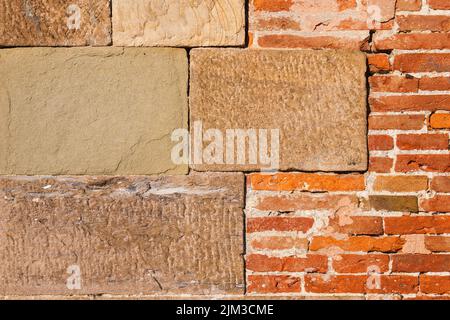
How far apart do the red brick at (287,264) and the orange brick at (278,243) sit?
0.04 metres

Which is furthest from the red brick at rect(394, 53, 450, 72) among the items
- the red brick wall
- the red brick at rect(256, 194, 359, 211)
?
the red brick at rect(256, 194, 359, 211)

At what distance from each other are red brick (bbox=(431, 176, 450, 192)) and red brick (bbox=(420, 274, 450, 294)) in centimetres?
38

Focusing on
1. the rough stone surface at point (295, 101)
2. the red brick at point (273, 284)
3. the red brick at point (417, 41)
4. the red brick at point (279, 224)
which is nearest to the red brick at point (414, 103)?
the rough stone surface at point (295, 101)

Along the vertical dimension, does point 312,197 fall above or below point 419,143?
below

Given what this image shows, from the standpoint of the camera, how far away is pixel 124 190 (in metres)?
2.04

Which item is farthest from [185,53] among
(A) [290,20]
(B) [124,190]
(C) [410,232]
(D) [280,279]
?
(C) [410,232]

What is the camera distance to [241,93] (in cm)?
202

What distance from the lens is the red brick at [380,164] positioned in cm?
203

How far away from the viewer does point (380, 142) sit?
6.66ft

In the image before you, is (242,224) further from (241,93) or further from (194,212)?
(241,93)

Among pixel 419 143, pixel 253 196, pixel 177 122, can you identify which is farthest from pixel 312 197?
pixel 177 122

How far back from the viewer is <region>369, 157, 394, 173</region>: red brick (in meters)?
2.03

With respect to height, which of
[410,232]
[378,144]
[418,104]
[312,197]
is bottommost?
[410,232]

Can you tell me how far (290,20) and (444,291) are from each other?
135 centimetres
